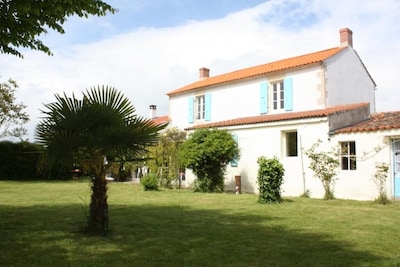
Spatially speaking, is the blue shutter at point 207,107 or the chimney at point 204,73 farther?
the chimney at point 204,73

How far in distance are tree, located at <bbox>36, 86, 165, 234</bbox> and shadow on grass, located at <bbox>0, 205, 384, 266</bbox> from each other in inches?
38.3

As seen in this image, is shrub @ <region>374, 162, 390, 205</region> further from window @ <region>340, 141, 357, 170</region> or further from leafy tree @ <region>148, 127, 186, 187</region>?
leafy tree @ <region>148, 127, 186, 187</region>

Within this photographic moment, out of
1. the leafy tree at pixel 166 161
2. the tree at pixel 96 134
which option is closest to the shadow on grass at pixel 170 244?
the tree at pixel 96 134

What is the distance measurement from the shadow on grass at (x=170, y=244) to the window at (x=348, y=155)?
24.0 feet

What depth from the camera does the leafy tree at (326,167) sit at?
51.6ft

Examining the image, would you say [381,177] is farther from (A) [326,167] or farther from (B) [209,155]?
(B) [209,155]

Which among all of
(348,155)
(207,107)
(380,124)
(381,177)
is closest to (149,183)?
(207,107)

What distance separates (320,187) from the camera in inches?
642

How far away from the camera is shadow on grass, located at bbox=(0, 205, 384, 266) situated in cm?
561

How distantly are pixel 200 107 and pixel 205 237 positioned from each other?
17.8m

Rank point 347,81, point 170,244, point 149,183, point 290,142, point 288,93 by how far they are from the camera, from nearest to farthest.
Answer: point 170,244, point 290,142, point 149,183, point 288,93, point 347,81

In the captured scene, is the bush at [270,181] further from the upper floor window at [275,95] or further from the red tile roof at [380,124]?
the upper floor window at [275,95]

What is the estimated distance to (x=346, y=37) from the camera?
2045cm

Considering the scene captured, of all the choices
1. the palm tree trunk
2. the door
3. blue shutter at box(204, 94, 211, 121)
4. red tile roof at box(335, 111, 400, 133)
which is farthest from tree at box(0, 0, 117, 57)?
blue shutter at box(204, 94, 211, 121)
